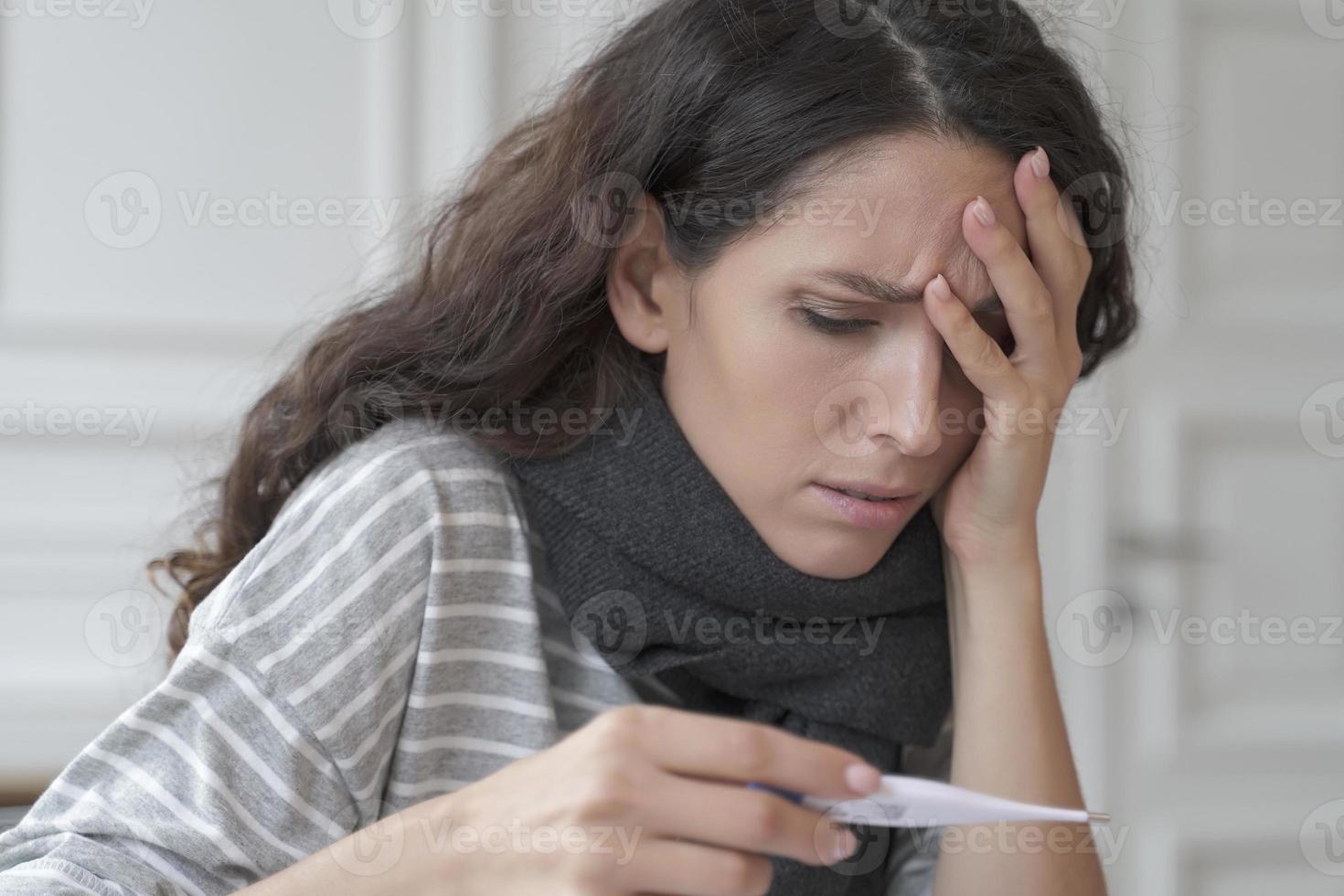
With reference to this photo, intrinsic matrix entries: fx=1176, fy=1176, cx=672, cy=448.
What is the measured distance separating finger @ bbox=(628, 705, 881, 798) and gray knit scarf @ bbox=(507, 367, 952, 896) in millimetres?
407

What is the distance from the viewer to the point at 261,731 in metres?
0.89

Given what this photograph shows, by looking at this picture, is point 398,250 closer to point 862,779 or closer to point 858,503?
point 858,503

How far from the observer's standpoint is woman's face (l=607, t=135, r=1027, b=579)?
93 centimetres

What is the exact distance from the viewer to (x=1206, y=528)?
6.84 feet

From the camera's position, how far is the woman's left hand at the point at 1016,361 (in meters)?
0.95

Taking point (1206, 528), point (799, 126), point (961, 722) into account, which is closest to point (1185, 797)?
point (1206, 528)

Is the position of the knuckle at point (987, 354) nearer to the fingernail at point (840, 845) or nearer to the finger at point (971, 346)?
the finger at point (971, 346)

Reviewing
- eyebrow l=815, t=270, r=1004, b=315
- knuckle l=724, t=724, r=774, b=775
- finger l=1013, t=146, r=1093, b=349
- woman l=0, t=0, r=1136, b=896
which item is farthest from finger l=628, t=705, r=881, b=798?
finger l=1013, t=146, r=1093, b=349

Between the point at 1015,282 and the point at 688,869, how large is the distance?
570 mm

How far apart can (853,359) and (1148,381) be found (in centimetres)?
130

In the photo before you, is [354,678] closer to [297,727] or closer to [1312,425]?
[297,727]

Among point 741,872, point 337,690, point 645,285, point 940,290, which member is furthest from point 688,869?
point 645,285

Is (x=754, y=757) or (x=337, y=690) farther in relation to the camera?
(x=337, y=690)

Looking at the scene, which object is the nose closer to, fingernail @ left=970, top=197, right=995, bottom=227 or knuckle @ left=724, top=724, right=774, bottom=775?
fingernail @ left=970, top=197, right=995, bottom=227
